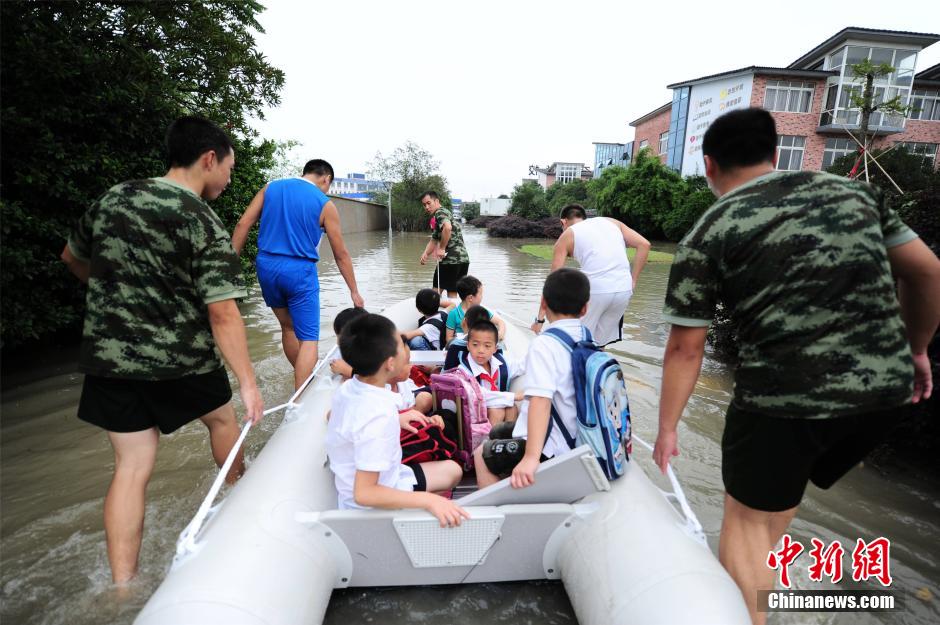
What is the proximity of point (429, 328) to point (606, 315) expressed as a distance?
1.44 metres

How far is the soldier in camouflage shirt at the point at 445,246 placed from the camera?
5.56 meters

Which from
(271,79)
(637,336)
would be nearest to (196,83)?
(271,79)

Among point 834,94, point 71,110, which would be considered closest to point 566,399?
point 71,110

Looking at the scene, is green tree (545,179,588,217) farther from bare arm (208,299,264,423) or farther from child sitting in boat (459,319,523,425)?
bare arm (208,299,264,423)

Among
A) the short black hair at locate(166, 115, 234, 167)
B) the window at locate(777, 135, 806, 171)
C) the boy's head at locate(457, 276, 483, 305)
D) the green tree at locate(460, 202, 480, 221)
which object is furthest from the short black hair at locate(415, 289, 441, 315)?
the green tree at locate(460, 202, 480, 221)

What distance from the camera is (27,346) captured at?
4.73 meters

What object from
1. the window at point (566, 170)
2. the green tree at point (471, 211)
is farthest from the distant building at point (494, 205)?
the window at point (566, 170)

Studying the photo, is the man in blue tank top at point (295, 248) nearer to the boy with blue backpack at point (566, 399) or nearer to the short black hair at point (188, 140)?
the short black hair at point (188, 140)

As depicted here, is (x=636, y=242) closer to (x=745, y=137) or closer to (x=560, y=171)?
(x=745, y=137)

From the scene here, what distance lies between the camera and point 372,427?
169 cm

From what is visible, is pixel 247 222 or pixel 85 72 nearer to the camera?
pixel 247 222

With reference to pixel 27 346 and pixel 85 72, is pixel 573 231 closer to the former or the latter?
pixel 85 72

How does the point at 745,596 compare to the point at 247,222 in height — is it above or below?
below

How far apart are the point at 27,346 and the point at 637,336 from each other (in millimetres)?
6827
